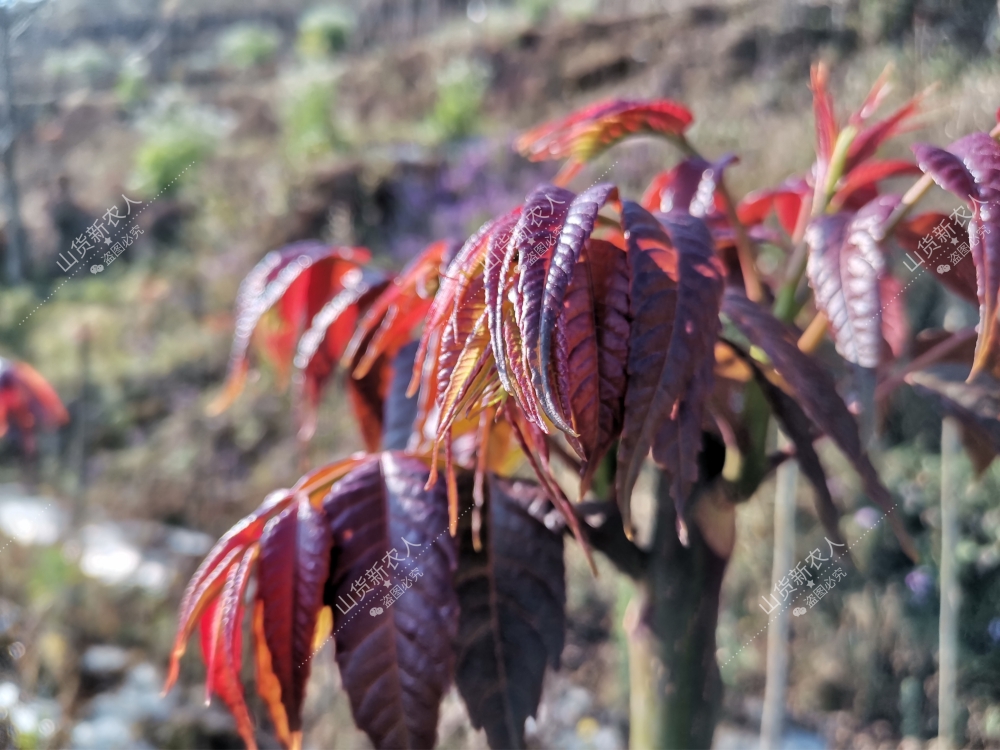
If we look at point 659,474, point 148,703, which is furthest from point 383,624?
point 148,703

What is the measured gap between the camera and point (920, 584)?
213 centimetres

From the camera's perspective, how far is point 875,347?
442 mm

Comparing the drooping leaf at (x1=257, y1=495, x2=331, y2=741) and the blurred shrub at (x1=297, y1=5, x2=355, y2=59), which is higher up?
the blurred shrub at (x1=297, y1=5, x2=355, y2=59)

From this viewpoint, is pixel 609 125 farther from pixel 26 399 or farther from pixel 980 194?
pixel 26 399

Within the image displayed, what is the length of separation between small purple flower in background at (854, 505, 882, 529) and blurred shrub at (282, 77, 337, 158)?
5820mm

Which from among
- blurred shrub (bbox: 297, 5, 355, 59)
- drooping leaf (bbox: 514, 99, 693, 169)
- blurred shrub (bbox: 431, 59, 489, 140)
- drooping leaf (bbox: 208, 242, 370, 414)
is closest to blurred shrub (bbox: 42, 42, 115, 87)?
blurred shrub (bbox: 431, 59, 489, 140)

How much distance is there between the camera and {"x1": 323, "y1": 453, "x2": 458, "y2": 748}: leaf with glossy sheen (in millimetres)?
479

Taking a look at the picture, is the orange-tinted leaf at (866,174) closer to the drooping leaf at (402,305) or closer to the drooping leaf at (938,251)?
the drooping leaf at (938,251)

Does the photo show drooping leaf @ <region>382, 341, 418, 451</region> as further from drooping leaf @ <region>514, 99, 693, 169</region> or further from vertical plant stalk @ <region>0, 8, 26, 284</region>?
vertical plant stalk @ <region>0, 8, 26, 284</region>

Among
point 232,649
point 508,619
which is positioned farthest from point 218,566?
point 508,619

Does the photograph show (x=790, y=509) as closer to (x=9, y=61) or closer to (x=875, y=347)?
(x=875, y=347)

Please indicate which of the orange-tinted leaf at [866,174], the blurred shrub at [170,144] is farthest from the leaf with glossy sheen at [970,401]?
the blurred shrub at [170,144]

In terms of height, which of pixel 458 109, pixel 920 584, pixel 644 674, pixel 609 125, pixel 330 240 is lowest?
pixel 920 584

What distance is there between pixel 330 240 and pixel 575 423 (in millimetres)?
5230
